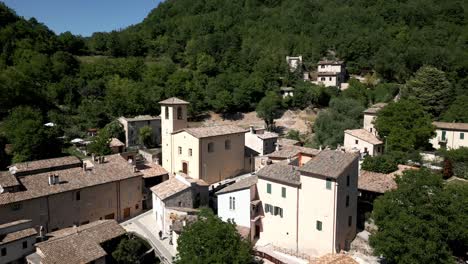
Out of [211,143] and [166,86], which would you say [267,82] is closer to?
[166,86]

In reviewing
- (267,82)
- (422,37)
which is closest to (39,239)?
(267,82)

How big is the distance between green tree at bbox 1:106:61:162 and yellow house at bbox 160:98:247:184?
13264mm

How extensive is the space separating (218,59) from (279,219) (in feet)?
230

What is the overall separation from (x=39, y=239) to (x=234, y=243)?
46.8 feet

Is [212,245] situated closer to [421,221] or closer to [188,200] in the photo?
[188,200]

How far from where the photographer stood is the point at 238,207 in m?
29.4

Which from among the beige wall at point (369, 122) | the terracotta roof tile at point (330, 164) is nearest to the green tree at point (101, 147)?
the terracotta roof tile at point (330, 164)

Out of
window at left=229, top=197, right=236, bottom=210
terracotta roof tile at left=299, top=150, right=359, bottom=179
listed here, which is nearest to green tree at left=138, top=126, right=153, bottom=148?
window at left=229, top=197, right=236, bottom=210

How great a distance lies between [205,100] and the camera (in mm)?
69062

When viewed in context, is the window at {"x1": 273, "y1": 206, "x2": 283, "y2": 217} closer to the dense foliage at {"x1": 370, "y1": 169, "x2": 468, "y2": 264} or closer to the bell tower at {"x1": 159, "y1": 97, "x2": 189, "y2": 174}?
the dense foliage at {"x1": 370, "y1": 169, "x2": 468, "y2": 264}

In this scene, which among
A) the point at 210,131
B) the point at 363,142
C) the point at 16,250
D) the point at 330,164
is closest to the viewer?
the point at 16,250

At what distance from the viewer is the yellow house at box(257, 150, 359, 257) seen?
25.2 m

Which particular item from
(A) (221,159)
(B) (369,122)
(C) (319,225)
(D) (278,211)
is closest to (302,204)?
(C) (319,225)

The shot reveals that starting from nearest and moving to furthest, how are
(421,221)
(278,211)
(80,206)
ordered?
1. (421,221)
2. (278,211)
3. (80,206)
